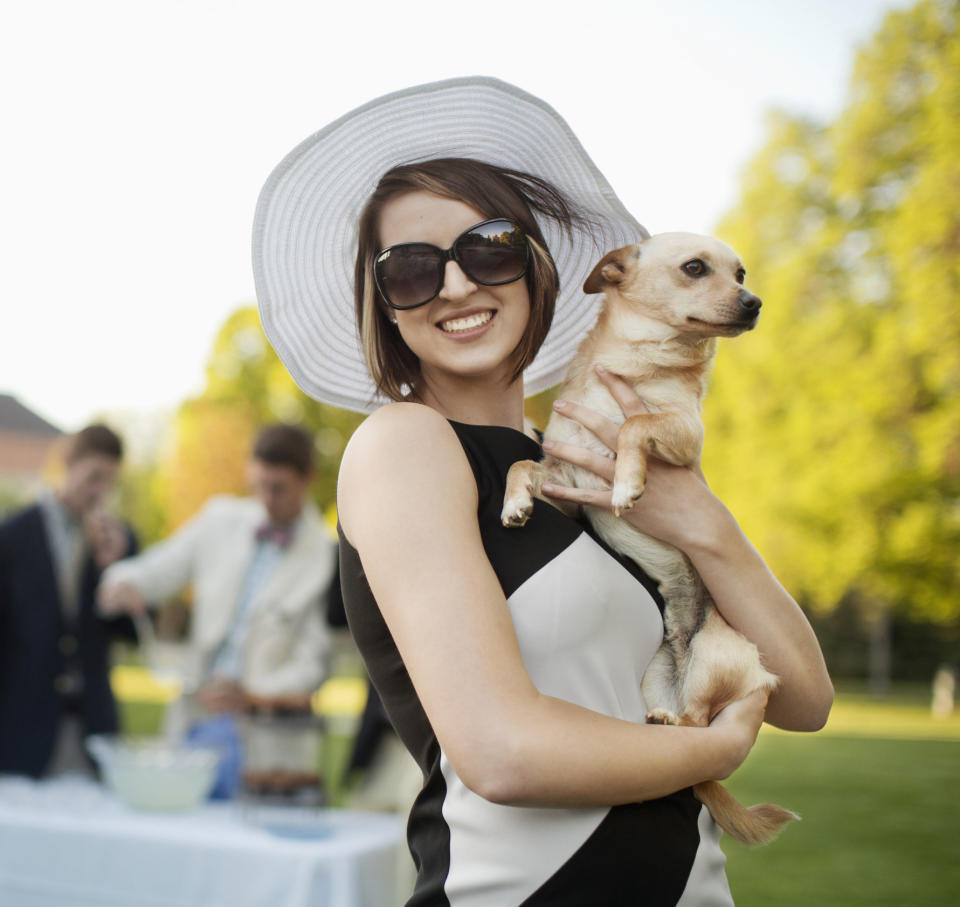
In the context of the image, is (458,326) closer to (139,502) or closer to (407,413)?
(407,413)

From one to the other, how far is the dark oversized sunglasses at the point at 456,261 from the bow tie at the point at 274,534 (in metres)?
3.25

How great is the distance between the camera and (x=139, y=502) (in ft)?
135

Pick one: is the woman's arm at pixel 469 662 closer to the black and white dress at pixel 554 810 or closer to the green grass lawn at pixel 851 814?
the black and white dress at pixel 554 810

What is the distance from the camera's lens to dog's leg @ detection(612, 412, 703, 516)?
63.7 inches

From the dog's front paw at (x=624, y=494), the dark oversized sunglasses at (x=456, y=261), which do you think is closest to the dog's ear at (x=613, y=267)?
the dark oversized sunglasses at (x=456, y=261)

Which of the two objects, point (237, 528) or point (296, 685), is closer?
point (296, 685)

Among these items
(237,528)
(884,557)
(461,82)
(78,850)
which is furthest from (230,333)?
(461,82)

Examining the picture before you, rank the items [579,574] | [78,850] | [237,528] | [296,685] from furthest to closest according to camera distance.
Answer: [237,528], [296,685], [78,850], [579,574]

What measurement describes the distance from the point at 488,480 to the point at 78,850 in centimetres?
268

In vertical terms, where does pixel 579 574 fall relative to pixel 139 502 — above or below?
above

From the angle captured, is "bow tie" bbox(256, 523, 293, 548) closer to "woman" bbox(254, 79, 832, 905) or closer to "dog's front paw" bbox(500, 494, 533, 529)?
"woman" bbox(254, 79, 832, 905)

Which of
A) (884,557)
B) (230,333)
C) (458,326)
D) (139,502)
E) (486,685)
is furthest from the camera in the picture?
(139,502)

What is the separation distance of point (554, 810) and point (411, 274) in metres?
0.86

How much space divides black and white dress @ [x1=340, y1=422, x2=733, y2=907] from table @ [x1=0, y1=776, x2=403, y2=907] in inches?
72.4
